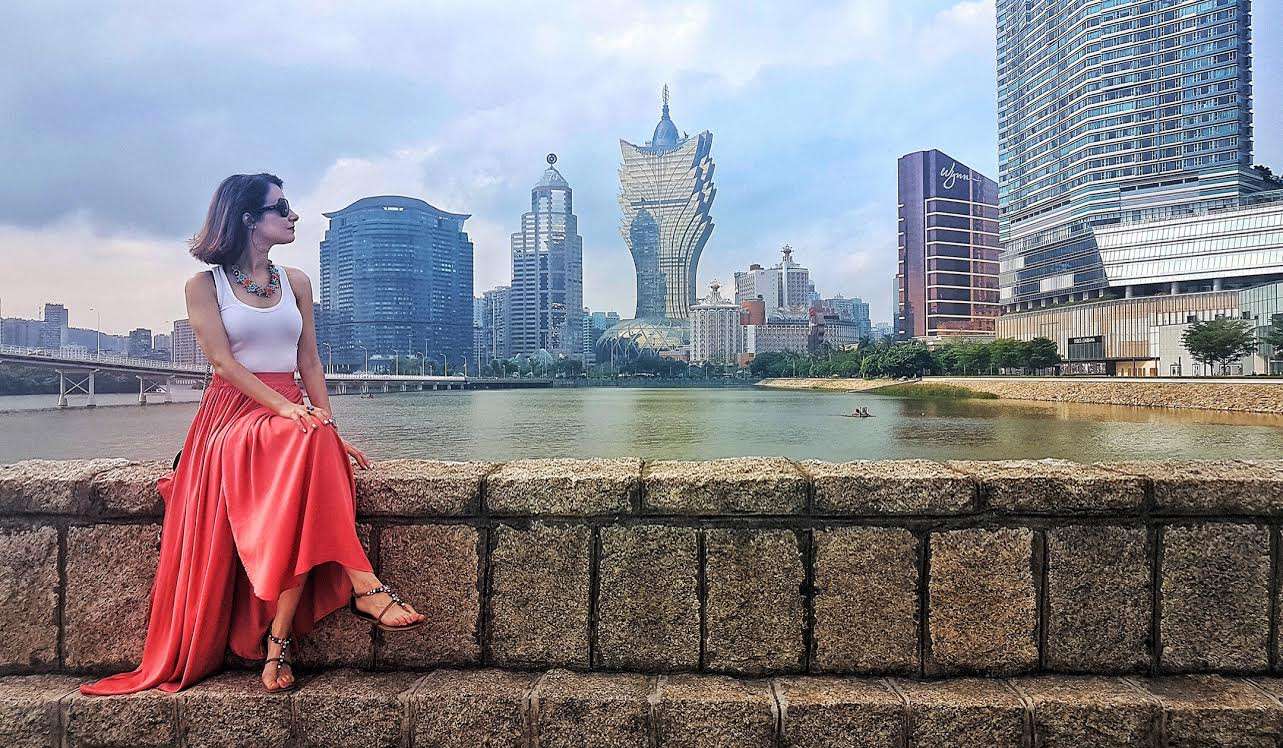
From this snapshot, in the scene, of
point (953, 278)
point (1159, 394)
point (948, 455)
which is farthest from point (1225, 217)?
point (948, 455)

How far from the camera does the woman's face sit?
3.34 metres

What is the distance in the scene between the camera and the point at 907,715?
2.55m

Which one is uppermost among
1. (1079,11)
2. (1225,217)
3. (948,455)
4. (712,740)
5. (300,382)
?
(1079,11)

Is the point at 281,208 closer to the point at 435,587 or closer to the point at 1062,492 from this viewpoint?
the point at 435,587

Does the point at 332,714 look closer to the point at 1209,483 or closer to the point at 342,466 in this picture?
the point at 342,466

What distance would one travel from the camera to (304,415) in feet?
9.64

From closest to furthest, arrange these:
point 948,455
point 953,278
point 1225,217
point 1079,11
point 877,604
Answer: point 877,604
point 948,455
point 1225,217
point 1079,11
point 953,278

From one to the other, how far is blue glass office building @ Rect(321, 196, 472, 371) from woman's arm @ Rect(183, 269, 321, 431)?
161188mm

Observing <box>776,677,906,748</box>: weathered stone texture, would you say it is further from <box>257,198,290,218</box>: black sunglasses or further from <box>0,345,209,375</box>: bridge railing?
<box>0,345,209,375</box>: bridge railing

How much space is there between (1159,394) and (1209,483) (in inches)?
2807

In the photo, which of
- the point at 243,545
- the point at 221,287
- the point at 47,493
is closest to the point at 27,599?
the point at 47,493

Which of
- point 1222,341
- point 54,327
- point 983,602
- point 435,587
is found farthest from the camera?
point 54,327

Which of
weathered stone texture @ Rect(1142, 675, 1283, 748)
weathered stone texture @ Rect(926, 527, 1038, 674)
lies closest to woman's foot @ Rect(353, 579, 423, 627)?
weathered stone texture @ Rect(926, 527, 1038, 674)

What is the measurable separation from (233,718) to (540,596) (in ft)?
3.66
